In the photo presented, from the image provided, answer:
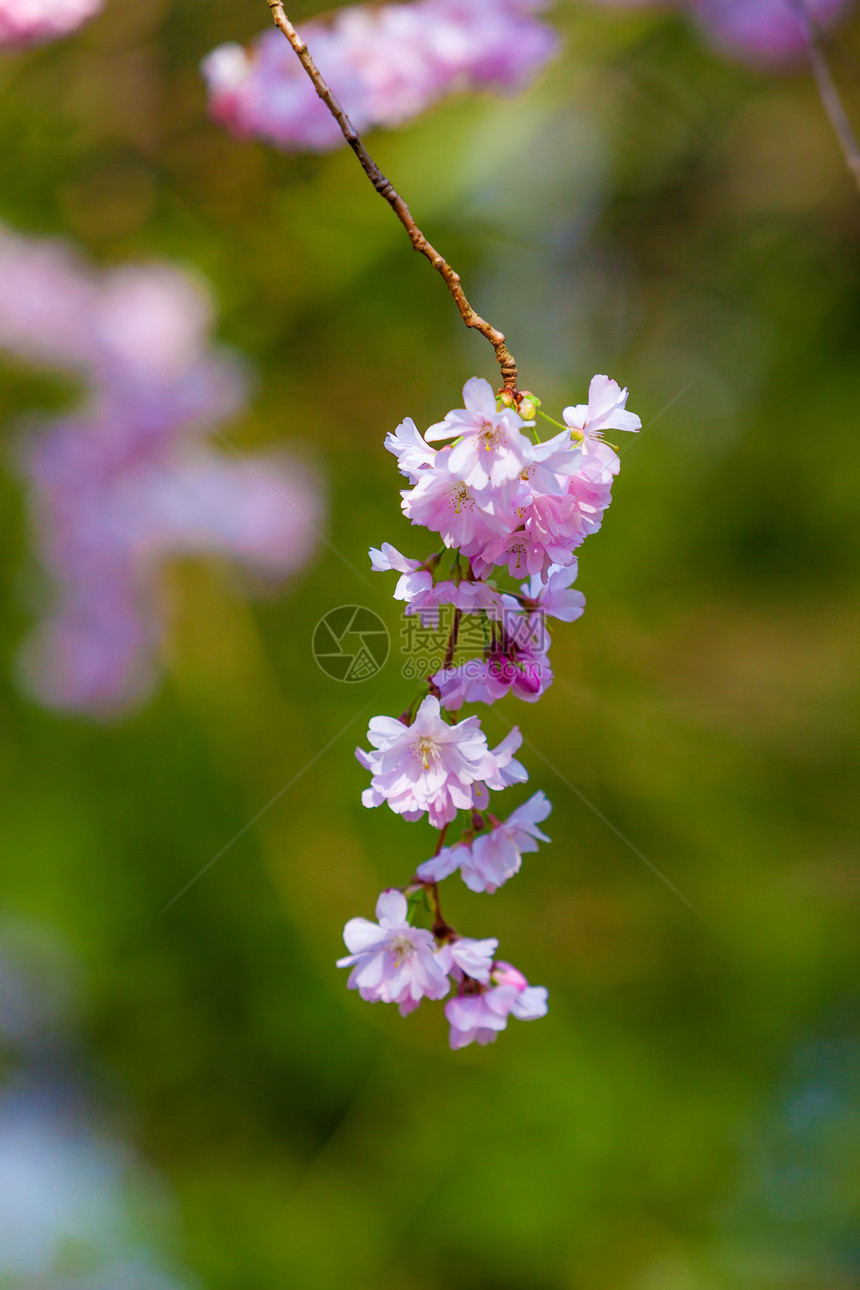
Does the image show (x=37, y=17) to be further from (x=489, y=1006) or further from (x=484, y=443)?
(x=489, y=1006)

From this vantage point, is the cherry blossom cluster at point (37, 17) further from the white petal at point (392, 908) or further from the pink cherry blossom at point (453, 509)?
the white petal at point (392, 908)

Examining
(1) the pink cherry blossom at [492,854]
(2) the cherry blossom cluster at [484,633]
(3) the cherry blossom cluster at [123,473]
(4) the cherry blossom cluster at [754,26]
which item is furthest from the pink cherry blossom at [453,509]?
(4) the cherry blossom cluster at [754,26]

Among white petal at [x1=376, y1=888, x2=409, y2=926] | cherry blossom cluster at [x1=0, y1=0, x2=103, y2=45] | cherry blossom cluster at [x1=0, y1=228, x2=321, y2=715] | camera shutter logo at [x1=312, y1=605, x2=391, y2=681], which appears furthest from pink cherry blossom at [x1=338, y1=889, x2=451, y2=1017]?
cherry blossom cluster at [x1=0, y1=0, x2=103, y2=45]

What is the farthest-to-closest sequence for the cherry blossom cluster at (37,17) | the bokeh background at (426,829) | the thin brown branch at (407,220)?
the bokeh background at (426,829) < the cherry blossom cluster at (37,17) < the thin brown branch at (407,220)

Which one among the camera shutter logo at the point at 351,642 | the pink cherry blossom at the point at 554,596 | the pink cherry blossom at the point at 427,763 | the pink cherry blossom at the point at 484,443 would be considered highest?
the camera shutter logo at the point at 351,642

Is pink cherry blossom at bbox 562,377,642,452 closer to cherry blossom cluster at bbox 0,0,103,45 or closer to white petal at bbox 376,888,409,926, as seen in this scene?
white petal at bbox 376,888,409,926

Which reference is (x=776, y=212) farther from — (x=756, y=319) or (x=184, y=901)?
(x=184, y=901)

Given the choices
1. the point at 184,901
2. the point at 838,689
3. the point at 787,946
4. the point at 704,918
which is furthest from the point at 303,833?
the point at 838,689
